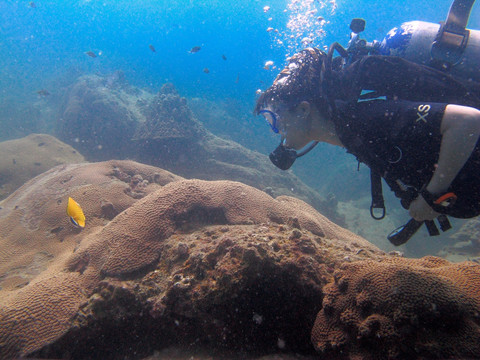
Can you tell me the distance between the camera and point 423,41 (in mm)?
2498

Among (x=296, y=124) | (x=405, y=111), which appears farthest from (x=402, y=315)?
(x=296, y=124)

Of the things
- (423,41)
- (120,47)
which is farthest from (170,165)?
(120,47)

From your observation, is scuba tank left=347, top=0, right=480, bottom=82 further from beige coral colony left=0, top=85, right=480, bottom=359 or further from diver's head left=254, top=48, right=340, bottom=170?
beige coral colony left=0, top=85, right=480, bottom=359

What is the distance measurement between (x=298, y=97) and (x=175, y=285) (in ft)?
7.41

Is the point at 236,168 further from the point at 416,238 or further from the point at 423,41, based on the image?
the point at 416,238

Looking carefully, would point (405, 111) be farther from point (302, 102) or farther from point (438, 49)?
point (438, 49)

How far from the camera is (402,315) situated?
4.69 feet

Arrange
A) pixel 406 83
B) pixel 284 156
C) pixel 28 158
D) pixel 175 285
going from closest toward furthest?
pixel 175 285 < pixel 406 83 < pixel 284 156 < pixel 28 158

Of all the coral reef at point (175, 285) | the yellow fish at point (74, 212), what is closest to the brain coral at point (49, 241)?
the coral reef at point (175, 285)

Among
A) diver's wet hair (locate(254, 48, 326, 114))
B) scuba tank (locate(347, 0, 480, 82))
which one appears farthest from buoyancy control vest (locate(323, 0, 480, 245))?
diver's wet hair (locate(254, 48, 326, 114))

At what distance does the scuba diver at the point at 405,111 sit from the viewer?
179 centimetres

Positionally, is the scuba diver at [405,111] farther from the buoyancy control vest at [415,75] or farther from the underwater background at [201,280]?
the underwater background at [201,280]

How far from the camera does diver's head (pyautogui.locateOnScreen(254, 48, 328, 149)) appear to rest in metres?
2.44

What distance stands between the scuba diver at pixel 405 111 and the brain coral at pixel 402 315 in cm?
64
